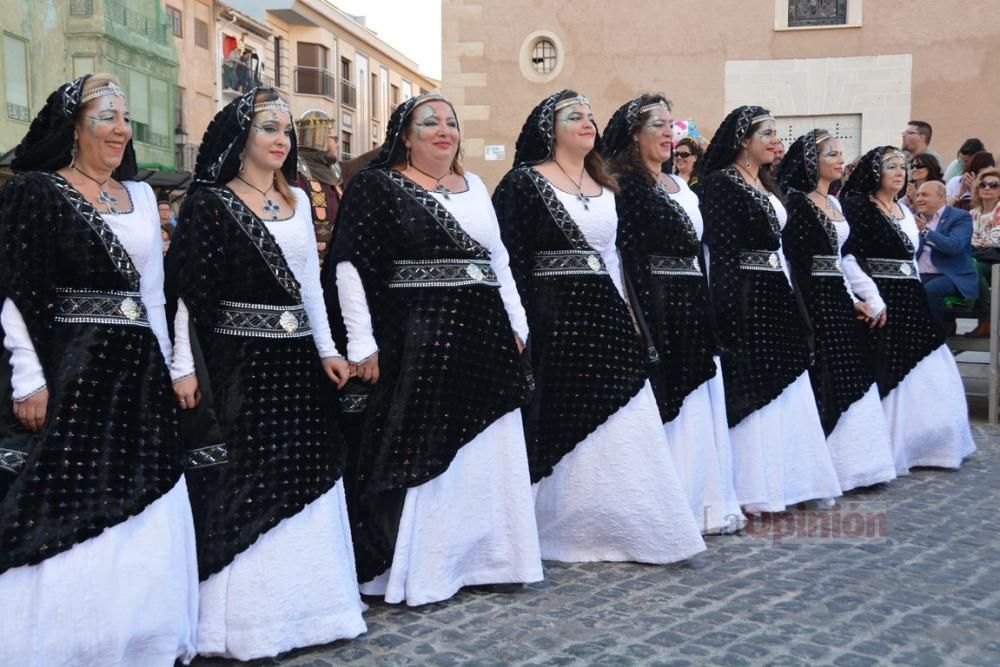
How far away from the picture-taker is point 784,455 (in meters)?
5.96

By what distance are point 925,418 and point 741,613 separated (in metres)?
3.39

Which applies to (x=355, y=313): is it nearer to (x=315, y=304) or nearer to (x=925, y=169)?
(x=315, y=304)

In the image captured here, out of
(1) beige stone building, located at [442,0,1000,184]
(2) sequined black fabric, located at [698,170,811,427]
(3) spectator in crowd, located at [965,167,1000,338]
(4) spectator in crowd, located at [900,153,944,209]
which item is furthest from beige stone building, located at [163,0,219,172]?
(2) sequined black fabric, located at [698,170,811,427]

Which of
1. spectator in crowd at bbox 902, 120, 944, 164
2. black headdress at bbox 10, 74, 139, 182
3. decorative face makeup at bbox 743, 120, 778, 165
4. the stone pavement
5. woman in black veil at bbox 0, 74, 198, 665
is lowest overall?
the stone pavement

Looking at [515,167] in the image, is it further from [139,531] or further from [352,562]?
[139,531]

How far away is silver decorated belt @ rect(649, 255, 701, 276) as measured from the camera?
541cm

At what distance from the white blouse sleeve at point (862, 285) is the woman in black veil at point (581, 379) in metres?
2.28

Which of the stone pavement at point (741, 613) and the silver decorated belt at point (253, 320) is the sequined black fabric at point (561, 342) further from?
the silver decorated belt at point (253, 320)

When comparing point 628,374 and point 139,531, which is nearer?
point 139,531

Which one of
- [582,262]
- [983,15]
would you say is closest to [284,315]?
[582,262]

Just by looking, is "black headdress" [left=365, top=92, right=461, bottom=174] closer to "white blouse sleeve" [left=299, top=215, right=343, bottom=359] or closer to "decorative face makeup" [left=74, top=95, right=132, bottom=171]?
"white blouse sleeve" [left=299, top=215, right=343, bottom=359]

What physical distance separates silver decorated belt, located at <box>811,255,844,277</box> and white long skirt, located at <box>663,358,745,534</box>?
125 cm

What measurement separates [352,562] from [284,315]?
923 millimetres

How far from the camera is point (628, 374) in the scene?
5020 mm
